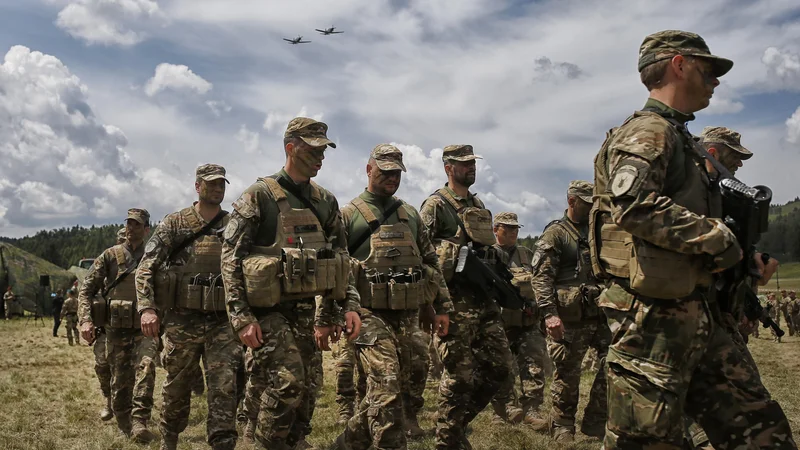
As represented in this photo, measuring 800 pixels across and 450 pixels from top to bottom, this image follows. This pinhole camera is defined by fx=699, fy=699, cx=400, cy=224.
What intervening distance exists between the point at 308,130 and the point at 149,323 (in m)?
2.69

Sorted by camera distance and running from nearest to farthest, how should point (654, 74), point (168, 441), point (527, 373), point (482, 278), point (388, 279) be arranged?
1. point (654, 74)
2. point (388, 279)
3. point (168, 441)
4. point (482, 278)
5. point (527, 373)

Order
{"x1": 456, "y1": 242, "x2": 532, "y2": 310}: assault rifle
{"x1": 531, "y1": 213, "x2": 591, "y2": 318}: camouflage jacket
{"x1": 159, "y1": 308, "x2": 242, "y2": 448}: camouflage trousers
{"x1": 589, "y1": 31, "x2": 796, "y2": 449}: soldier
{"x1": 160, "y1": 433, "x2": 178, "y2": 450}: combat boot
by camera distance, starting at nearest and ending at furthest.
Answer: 1. {"x1": 589, "y1": 31, "x2": 796, "y2": 449}: soldier
2. {"x1": 159, "y1": 308, "x2": 242, "y2": 448}: camouflage trousers
3. {"x1": 160, "y1": 433, "x2": 178, "y2": 450}: combat boot
4. {"x1": 456, "y1": 242, "x2": 532, "y2": 310}: assault rifle
5. {"x1": 531, "y1": 213, "x2": 591, "y2": 318}: camouflage jacket

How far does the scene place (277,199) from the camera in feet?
18.2

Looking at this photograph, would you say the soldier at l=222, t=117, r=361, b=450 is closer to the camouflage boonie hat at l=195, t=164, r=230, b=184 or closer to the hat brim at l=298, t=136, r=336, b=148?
the hat brim at l=298, t=136, r=336, b=148

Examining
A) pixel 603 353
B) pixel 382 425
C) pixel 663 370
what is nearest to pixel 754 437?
pixel 663 370

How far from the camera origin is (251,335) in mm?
5156

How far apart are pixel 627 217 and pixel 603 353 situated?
5.11 meters

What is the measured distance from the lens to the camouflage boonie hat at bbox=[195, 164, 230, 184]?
25.1ft

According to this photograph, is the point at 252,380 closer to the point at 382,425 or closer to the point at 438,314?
the point at 382,425

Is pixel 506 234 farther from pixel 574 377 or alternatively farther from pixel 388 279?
pixel 388 279

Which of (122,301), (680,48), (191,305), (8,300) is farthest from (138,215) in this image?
(8,300)

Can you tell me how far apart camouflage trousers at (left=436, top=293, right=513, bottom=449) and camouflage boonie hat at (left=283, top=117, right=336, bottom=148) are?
2479mm

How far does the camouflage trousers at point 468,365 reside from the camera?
21.9 ft

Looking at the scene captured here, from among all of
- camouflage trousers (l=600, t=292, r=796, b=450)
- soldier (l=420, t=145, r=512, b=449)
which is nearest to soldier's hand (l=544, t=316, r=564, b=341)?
soldier (l=420, t=145, r=512, b=449)
